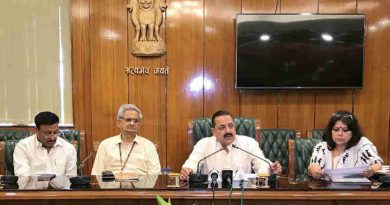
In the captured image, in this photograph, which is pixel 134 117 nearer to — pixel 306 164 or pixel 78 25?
pixel 306 164

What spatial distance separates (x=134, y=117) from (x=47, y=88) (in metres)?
1.77

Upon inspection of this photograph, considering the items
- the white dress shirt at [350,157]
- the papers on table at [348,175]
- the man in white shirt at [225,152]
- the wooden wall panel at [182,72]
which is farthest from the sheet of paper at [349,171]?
the wooden wall panel at [182,72]

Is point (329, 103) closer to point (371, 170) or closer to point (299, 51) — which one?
point (299, 51)

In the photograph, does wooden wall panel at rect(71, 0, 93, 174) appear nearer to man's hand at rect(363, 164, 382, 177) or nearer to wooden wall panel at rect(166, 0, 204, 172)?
wooden wall panel at rect(166, 0, 204, 172)

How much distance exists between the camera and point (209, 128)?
3.68 metres

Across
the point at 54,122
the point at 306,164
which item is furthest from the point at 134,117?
the point at 306,164

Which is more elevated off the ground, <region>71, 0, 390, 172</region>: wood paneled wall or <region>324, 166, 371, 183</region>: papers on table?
<region>71, 0, 390, 172</region>: wood paneled wall

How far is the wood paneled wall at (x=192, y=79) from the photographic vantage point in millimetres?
4219

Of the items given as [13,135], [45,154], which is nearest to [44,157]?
[45,154]

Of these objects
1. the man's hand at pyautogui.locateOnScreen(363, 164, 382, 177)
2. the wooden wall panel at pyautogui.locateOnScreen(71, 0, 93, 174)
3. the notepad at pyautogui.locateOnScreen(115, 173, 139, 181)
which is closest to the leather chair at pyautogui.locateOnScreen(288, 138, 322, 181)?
the man's hand at pyautogui.locateOnScreen(363, 164, 382, 177)

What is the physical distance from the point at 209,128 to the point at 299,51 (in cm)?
136

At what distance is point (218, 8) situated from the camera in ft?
13.9

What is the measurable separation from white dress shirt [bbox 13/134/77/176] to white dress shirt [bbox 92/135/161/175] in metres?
0.23

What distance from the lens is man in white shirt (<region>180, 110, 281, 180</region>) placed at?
2707 mm
